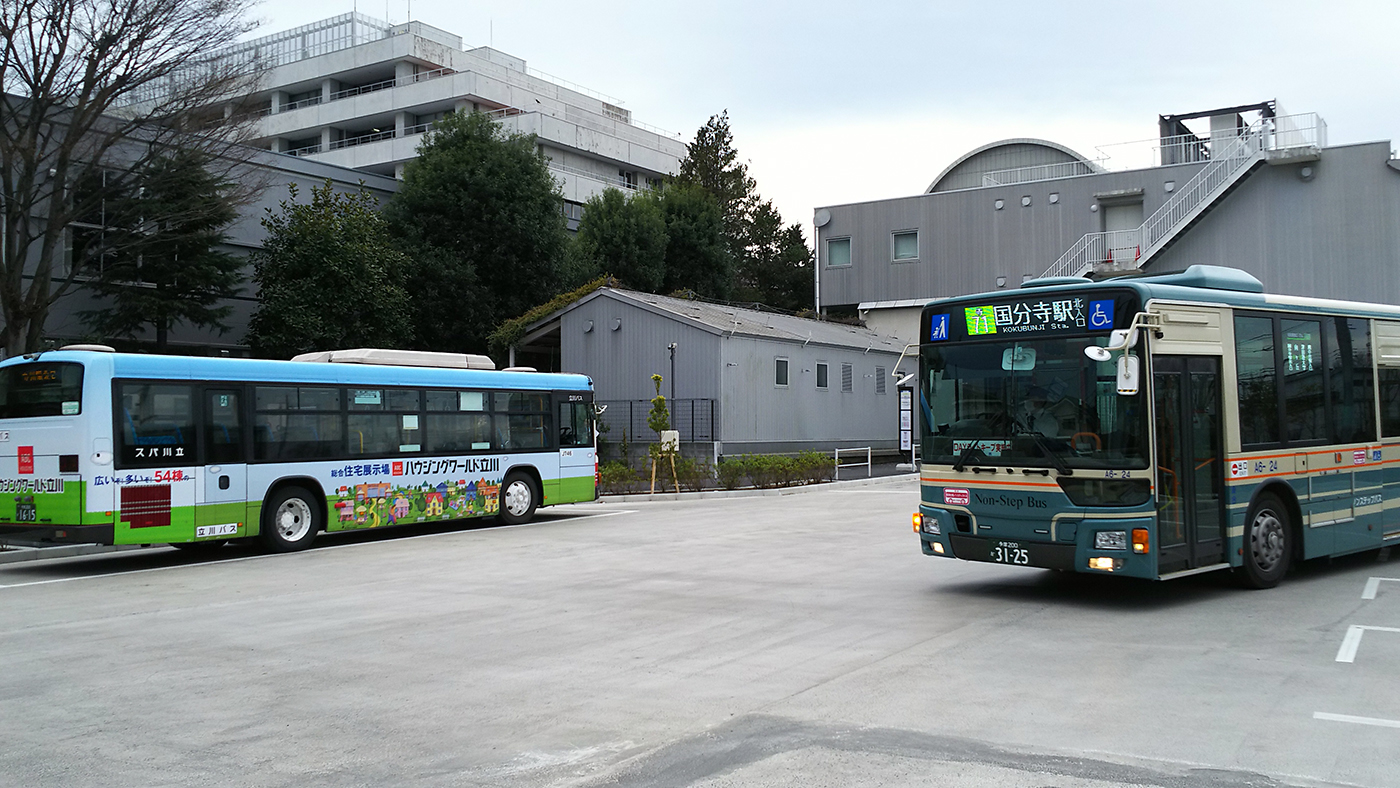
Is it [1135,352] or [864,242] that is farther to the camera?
[864,242]

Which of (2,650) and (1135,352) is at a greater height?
(1135,352)

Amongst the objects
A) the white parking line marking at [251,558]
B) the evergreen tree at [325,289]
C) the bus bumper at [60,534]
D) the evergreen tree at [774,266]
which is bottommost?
the white parking line marking at [251,558]

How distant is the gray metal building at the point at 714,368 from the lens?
33.0 m

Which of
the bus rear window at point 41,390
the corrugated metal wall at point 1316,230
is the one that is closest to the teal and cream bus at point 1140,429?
the bus rear window at point 41,390

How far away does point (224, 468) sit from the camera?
15969mm

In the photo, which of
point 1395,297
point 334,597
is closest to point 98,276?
point 334,597

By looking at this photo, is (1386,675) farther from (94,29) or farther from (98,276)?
(98,276)

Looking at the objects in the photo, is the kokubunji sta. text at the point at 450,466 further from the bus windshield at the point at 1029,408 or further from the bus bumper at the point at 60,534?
the bus windshield at the point at 1029,408

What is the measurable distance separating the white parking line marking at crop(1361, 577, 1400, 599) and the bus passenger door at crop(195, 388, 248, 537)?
1426 centimetres

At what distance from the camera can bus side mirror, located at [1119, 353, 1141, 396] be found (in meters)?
9.48

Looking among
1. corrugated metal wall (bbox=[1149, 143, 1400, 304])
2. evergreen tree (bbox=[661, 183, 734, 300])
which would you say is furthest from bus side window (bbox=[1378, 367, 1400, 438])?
evergreen tree (bbox=[661, 183, 734, 300])

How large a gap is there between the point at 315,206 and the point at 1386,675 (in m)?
34.6

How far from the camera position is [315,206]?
36.5m

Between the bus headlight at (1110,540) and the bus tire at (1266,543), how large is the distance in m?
1.93
